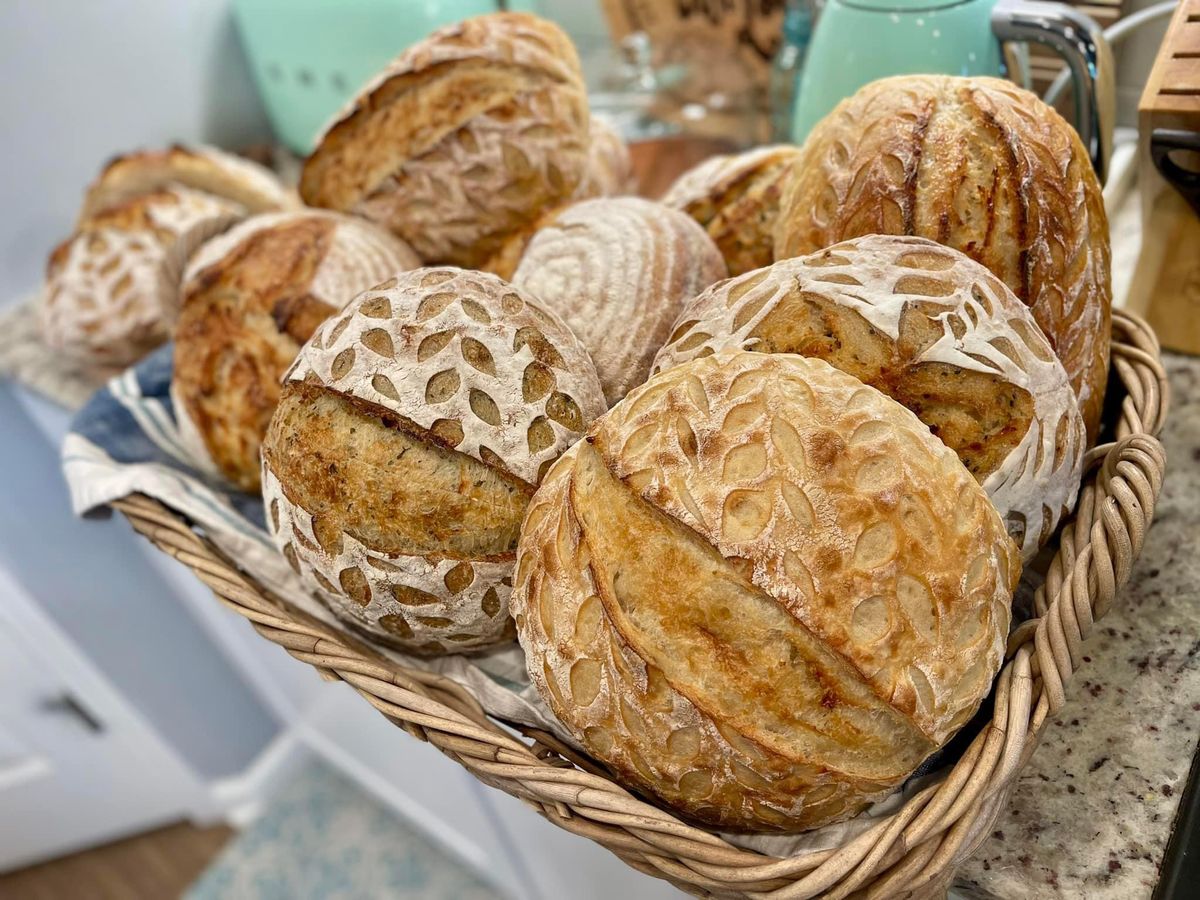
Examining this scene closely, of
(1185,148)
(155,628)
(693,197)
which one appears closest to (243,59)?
(155,628)

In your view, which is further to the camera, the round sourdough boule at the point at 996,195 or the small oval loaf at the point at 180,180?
the small oval loaf at the point at 180,180

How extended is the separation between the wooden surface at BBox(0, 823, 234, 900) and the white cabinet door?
0.11ft

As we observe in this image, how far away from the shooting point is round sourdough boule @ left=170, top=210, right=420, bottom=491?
93cm

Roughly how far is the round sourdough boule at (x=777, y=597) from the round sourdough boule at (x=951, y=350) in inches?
3.0

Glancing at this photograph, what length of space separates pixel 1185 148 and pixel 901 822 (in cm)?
66

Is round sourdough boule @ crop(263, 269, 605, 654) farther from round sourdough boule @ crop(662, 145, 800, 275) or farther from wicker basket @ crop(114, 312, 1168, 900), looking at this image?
round sourdough boule @ crop(662, 145, 800, 275)

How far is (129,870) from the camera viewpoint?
1.98m

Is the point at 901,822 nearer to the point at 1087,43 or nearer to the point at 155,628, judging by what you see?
the point at 1087,43

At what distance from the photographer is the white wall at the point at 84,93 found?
4.97ft

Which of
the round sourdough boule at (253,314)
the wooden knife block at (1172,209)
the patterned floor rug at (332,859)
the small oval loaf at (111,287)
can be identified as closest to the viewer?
the wooden knife block at (1172,209)

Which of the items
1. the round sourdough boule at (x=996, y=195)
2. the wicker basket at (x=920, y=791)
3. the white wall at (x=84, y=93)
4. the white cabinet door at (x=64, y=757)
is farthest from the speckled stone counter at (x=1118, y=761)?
the white wall at (x=84, y=93)

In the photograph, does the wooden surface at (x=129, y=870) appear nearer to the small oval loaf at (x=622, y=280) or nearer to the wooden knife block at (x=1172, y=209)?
the small oval loaf at (x=622, y=280)

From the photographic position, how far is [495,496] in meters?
0.73

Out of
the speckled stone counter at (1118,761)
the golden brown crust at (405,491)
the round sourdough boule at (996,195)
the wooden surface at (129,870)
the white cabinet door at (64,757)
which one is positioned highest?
the round sourdough boule at (996,195)
